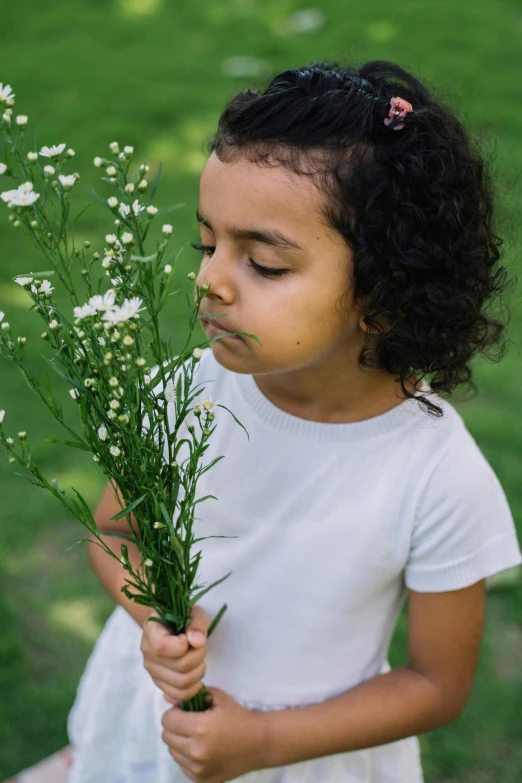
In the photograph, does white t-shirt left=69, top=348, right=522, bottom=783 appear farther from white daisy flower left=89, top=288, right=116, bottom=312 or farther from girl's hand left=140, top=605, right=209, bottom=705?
white daisy flower left=89, top=288, right=116, bottom=312

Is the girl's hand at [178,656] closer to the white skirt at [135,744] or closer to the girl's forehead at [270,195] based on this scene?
the white skirt at [135,744]

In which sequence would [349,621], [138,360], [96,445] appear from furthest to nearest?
[349,621] < [96,445] < [138,360]

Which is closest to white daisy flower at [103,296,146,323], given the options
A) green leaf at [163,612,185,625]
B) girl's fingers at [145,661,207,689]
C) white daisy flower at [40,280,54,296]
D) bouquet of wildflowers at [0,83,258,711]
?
bouquet of wildflowers at [0,83,258,711]

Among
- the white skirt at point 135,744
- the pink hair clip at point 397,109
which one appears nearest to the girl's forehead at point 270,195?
the pink hair clip at point 397,109

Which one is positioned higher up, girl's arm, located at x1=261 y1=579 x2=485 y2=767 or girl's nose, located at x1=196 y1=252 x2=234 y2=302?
girl's nose, located at x1=196 y1=252 x2=234 y2=302

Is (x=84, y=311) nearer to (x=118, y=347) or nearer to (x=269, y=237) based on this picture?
(x=118, y=347)

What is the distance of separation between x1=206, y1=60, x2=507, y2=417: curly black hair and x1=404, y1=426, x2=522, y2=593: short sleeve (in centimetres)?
12

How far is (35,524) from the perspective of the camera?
3.35 metres

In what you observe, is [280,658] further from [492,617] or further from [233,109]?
[492,617]

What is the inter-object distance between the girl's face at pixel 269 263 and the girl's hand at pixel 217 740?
26.4 inches

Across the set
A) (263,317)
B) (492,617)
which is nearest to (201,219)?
(263,317)

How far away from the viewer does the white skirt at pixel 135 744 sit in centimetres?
194

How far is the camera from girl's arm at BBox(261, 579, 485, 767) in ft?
5.74

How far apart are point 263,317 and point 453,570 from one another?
62 centimetres
